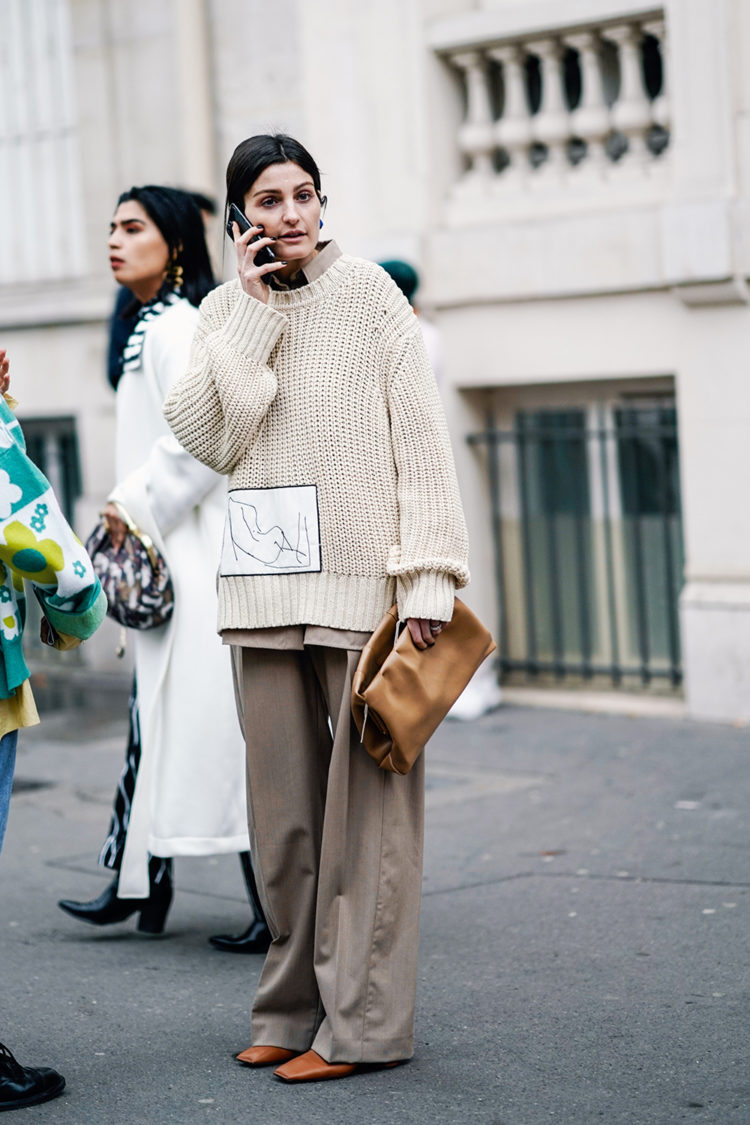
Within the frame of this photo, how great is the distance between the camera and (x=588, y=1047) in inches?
152

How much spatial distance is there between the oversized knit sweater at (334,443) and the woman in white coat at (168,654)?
1023 millimetres

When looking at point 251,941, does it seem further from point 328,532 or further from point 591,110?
point 591,110

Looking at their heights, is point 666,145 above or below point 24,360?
above

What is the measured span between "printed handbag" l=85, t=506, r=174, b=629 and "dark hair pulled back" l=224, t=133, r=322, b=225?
1312 millimetres

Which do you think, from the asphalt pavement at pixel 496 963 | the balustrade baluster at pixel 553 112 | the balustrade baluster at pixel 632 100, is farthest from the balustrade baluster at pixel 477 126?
the asphalt pavement at pixel 496 963

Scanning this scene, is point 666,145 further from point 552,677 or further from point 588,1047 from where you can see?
point 588,1047

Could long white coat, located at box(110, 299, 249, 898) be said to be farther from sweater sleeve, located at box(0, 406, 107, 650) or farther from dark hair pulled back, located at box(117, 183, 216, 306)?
sweater sleeve, located at box(0, 406, 107, 650)

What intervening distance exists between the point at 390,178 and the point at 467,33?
78cm

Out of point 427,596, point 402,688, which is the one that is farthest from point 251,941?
point 427,596

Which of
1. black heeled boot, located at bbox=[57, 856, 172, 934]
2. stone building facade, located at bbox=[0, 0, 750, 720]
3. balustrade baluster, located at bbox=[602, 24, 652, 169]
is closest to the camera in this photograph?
black heeled boot, located at bbox=[57, 856, 172, 934]

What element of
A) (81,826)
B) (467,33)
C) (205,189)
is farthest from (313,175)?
(205,189)

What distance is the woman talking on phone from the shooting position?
3.69 metres

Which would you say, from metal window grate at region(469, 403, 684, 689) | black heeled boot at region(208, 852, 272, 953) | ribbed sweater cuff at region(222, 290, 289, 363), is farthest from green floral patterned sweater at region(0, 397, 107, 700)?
metal window grate at region(469, 403, 684, 689)

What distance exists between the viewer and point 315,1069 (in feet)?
12.2
